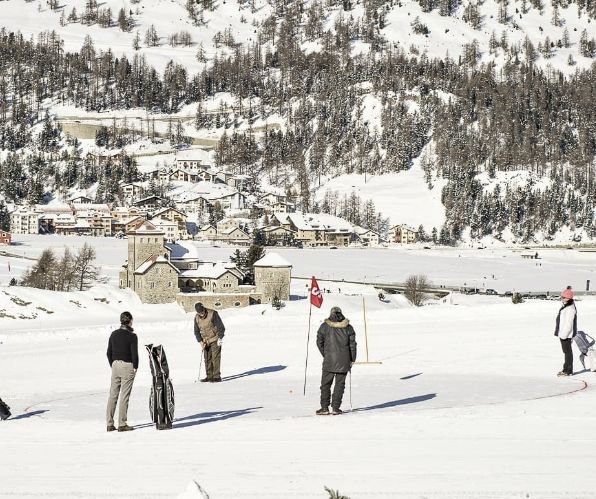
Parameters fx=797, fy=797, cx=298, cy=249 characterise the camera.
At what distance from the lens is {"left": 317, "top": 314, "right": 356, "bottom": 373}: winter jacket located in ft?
32.7

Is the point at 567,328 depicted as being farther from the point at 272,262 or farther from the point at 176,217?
the point at 176,217

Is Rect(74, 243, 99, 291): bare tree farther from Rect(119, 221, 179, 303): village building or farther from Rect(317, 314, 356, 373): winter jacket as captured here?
Rect(317, 314, 356, 373): winter jacket

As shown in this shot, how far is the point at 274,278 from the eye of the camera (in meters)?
55.4

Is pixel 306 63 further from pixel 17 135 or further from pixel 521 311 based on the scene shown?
pixel 521 311

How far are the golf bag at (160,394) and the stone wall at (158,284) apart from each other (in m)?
44.7

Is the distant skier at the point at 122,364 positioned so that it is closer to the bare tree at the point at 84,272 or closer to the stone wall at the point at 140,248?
the bare tree at the point at 84,272

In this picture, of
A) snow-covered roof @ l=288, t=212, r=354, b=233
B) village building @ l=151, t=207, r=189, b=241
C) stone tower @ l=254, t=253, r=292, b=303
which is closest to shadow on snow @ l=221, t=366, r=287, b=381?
stone tower @ l=254, t=253, r=292, b=303

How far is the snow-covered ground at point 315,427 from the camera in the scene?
6.45 metres

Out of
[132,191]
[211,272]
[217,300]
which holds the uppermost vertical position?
[132,191]

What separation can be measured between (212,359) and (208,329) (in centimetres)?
66

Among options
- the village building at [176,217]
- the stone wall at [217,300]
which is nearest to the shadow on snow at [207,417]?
the stone wall at [217,300]

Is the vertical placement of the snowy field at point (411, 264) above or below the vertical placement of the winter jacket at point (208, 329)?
below

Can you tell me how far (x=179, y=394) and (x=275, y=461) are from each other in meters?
5.44

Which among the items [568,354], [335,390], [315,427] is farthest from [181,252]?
[315,427]
